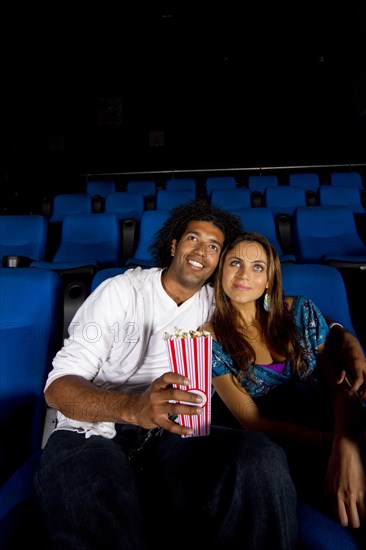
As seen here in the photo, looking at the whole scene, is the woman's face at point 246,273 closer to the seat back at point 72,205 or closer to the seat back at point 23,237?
the seat back at point 23,237

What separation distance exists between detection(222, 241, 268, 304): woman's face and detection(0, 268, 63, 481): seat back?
0.44 meters

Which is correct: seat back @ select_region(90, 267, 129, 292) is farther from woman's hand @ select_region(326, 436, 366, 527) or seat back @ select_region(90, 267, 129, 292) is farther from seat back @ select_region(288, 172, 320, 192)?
seat back @ select_region(288, 172, 320, 192)

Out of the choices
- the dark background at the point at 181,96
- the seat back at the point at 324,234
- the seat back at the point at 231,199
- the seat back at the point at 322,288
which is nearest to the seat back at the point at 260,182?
the seat back at the point at 231,199

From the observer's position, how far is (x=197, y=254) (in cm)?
93

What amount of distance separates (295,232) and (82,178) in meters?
4.49

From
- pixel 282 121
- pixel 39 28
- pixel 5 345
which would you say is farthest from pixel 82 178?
pixel 5 345

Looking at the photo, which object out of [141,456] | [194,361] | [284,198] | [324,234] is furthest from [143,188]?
[194,361]

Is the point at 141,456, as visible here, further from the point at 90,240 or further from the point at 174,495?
the point at 90,240

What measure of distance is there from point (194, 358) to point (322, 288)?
0.65 metres

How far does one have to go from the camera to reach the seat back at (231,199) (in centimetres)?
285

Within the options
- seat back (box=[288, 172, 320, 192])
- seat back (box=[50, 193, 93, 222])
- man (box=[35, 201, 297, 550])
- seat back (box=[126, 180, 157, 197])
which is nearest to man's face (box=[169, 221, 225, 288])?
man (box=[35, 201, 297, 550])

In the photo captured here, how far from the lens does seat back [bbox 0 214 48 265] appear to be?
2.02 metres

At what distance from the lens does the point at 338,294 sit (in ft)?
3.20

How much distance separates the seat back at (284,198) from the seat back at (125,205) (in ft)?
3.69
